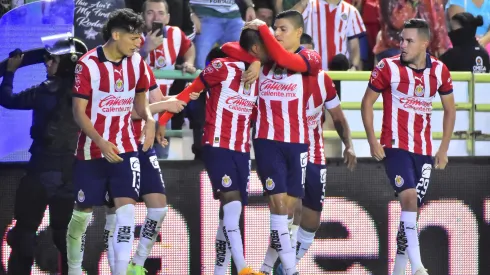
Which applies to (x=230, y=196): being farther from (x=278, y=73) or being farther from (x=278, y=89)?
(x=278, y=73)

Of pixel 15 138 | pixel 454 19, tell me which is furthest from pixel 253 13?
pixel 15 138

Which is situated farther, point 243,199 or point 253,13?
point 253,13

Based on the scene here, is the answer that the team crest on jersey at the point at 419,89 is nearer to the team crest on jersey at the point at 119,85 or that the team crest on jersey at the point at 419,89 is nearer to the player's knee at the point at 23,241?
the team crest on jersey at the point at 119,85

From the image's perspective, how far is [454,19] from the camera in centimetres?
1334

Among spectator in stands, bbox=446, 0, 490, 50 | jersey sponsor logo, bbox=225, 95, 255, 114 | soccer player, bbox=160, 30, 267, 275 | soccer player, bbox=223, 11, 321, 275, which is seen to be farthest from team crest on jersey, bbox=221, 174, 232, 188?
spectator in stands, bbox=446, 0, 490, 50

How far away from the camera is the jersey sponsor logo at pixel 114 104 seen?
1009cm

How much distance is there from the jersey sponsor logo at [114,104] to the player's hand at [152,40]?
2.07 metres

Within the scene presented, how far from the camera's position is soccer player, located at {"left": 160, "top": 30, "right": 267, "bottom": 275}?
34.5 ft

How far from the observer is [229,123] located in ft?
34.8

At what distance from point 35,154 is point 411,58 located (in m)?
A: 3.46

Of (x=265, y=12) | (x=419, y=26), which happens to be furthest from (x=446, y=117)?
(x=265, y=12)

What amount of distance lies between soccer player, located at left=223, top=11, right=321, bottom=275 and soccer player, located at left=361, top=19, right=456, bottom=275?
701mm

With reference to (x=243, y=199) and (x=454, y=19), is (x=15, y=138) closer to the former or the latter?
(x=243, y=199)

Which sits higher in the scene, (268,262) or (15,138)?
(15,138)
